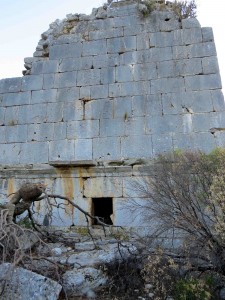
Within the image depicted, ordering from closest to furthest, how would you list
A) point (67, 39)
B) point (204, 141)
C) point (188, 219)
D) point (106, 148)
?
1. point (188, 219)
2. point (204, 141)
3. point (106, 148)
4. point (67, 39)

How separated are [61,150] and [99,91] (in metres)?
1.49

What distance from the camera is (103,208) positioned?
24.0 feet

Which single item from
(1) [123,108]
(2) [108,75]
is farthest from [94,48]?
(1) [123,108]

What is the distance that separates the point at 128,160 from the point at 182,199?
1935 mm

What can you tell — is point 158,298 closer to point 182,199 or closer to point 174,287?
point 174,287

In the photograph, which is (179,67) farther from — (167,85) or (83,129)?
(83,129)

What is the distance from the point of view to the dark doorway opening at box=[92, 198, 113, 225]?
23.0ft

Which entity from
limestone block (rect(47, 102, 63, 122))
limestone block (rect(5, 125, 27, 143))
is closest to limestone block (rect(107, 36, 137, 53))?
limestone block (rect(47, 102, 63, 122))

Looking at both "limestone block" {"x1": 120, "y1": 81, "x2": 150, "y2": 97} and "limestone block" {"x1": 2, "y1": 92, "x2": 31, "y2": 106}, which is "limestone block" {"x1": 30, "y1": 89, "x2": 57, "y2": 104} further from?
"limestone block" {"x1": 120, "y1": 81, "x2": 150, "y2": 97}

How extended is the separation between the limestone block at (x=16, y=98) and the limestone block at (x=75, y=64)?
962 mm

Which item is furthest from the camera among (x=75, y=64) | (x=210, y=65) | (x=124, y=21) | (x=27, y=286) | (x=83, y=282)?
(x=124, y=21)

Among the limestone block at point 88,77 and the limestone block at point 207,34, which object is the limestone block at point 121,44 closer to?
the limestone block at point 88,77

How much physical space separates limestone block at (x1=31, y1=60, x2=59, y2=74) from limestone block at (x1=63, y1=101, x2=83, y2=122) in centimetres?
101

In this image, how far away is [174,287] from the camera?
4473 mm
